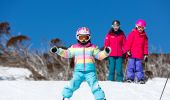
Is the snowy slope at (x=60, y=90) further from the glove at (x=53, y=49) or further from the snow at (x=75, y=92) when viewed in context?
the glove at (x=53, y=49)

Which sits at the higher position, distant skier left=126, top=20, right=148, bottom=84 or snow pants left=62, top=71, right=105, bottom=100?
distant skier left=126, top=20, right=148, bottom=84

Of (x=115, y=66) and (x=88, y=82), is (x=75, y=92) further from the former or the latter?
(x=115, y=66)

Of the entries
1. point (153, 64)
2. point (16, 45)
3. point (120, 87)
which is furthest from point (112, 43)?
point (16, 45)

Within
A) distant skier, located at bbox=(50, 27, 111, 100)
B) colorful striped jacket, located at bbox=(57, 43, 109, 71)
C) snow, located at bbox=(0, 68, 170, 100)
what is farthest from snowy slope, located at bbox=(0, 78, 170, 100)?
colorful striped jacket, located at bbox=(57, 43, 109, 71)

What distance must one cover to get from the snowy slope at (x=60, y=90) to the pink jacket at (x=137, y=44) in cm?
93

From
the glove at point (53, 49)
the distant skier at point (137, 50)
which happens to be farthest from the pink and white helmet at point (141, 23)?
the glove at point (53, 49)

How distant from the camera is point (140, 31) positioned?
12781 mm

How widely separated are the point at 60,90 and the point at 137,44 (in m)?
2.36

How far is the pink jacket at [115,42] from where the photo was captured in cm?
1298

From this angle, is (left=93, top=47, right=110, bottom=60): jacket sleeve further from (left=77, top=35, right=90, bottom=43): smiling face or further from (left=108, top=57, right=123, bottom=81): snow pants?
(left=108, top=57, right=123, bottom=81): snow pants

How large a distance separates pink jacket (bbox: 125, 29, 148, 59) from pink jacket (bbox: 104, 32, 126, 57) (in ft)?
0.63

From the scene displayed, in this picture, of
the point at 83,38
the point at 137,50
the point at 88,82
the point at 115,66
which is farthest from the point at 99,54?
the point at 115,66

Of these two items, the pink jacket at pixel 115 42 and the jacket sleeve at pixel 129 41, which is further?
the pink jacket at pixel 115 42

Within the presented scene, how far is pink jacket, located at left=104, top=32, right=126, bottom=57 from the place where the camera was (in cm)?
1298
